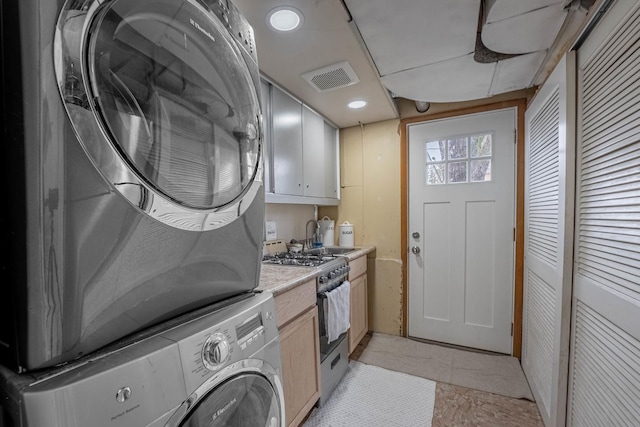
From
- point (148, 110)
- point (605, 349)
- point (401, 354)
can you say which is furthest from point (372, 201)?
point (148, 110)

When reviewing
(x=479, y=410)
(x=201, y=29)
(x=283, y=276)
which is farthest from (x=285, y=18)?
(x=479, y=410)

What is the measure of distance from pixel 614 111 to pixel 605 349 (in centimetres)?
93

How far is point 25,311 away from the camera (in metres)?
0.43

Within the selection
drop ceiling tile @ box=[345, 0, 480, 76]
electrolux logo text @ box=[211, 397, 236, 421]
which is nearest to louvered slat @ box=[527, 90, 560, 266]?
drop ceiling tile @ box=[345, 0, 480, 76]

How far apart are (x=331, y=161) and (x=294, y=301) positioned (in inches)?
68.2

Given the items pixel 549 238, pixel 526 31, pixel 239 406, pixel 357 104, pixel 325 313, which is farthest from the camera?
pixel 357 104

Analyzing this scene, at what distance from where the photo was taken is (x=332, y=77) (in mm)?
1858

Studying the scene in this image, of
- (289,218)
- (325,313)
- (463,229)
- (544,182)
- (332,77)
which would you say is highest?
(332,77)

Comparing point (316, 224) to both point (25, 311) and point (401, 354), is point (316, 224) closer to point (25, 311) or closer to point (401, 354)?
point (401, 354)

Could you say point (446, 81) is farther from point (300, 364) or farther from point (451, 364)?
point (451, 364)

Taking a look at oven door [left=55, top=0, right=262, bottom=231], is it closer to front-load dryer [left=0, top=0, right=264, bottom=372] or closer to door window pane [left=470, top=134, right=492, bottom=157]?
front-load dryer [left=0, top=0, right=264, bottom=372]

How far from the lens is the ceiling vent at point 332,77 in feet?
5.72

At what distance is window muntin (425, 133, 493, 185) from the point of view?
8.02 ft

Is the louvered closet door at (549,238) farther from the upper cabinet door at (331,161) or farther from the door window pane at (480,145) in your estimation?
the upper cabinet door at (331,161)
